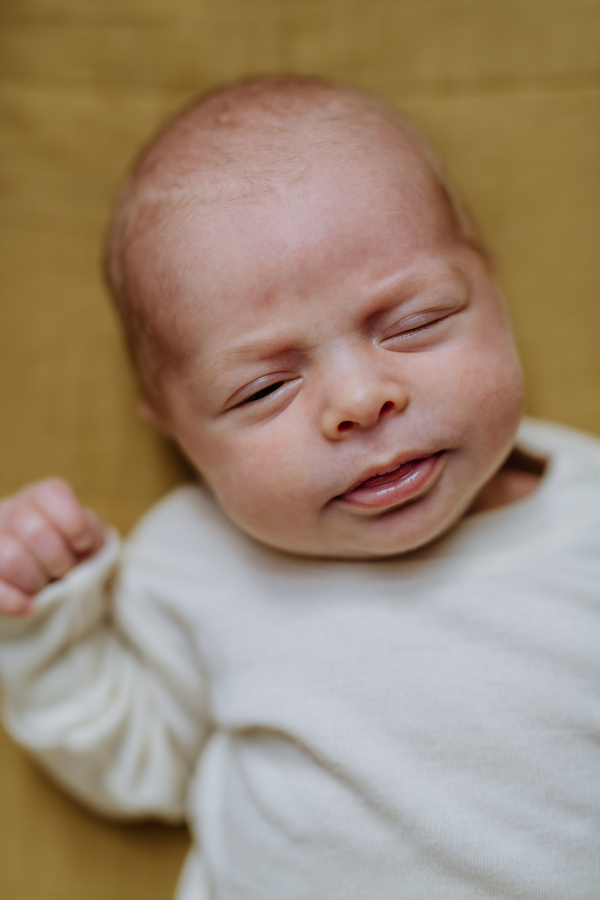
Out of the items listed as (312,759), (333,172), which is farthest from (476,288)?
(312,759)

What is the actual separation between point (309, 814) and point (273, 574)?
0.30 m

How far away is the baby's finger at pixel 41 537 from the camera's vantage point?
3.48ft

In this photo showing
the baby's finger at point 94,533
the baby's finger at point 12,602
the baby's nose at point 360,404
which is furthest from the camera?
the baby's finger at point 94,533

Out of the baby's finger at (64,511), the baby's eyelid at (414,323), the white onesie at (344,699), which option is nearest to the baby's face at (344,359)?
the baby's eyelid at (414,323)

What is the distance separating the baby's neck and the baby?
6 cm

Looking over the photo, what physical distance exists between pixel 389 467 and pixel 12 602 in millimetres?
532

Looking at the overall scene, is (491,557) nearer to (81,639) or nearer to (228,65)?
(81,639)

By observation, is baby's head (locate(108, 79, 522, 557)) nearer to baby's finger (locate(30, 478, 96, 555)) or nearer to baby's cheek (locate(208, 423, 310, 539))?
baby's cheek (locate(208, 423, 310, 539))

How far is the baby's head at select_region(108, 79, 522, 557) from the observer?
2.89 feet

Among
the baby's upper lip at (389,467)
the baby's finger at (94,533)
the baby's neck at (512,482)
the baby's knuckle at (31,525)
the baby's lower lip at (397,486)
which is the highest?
the baby's upper lip at (389,467)

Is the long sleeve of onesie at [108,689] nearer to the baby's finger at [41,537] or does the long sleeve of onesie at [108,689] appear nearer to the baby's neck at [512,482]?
the baby's finger at [41,537]

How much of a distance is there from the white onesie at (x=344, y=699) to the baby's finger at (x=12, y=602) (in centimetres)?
4

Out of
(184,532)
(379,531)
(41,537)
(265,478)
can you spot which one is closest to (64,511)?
(41,537)

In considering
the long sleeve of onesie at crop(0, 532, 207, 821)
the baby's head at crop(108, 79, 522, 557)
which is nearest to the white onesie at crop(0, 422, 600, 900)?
the long sleeve of onesie at crop(0, 532, 207, 821)
